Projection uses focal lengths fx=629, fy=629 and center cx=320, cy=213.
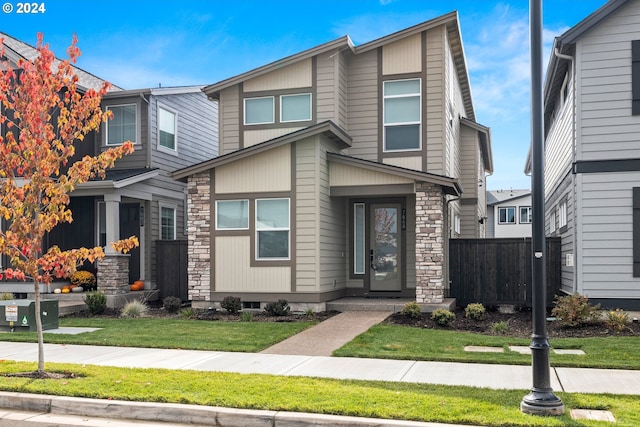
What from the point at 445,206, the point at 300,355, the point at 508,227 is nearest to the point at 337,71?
the point at 445,206

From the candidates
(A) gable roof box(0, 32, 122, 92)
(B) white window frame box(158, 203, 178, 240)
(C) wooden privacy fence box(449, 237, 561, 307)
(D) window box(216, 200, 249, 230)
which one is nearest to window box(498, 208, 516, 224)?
(C) wooden privacy fence box(449, 237, 561, 307)

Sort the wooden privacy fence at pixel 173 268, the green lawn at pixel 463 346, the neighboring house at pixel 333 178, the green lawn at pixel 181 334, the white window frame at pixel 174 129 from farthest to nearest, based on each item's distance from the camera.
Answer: the white window frame at pixel 174 129 < the wooden privacy fence at pixel 173 268 < the neighboring house at pixel 333 178 < the green lawn at pixel 181 334 < the green lawn at pixel 463 346

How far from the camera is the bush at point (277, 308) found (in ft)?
47.9

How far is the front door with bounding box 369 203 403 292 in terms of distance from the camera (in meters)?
17.0

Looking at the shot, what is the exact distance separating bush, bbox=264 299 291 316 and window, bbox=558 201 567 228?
7460 mm

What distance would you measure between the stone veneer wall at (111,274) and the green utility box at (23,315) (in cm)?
371

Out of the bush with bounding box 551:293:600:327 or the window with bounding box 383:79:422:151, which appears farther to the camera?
the window with bounding box 383:79:422:151

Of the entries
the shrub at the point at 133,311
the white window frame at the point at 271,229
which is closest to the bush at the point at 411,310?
the white window frame at the point at 271,229

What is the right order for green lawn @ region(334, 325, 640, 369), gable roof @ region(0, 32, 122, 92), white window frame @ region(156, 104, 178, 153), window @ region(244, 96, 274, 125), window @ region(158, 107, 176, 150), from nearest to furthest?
green lawn @ region(334, 325, 640, 369) < gable roof @ region(0, 32, 122, 92) < window @ region(244, 96, 274, 125) < white window frame @ region(156, 104, 178, 153) < window @ region(158, 107, 176, 150)

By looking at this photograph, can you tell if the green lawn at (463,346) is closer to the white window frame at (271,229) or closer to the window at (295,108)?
the white window frame at (271,229)

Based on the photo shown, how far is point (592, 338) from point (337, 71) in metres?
9.25

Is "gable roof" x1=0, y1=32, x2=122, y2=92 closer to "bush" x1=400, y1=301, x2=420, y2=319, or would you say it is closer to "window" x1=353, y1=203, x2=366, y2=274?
"window" x1=353, y1=203, x2=366, y2=274

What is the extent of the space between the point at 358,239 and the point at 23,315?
8.51m

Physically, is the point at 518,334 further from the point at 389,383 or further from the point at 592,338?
the point at 389,383
